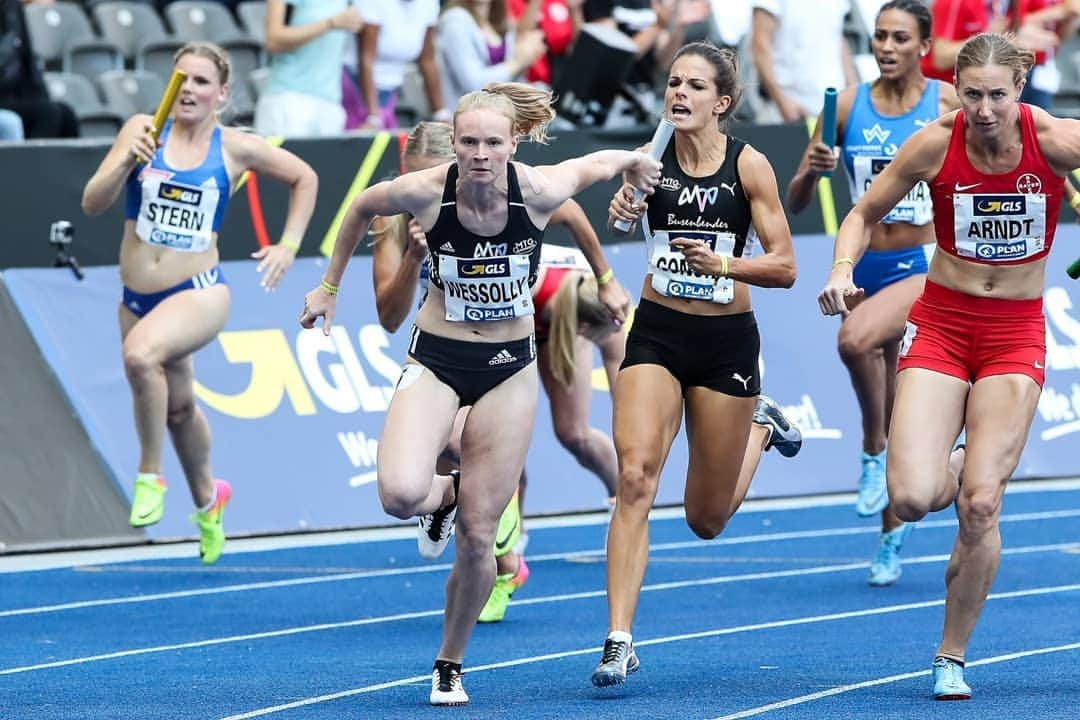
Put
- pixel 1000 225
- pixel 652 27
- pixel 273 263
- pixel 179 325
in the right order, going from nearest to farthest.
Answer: pixel 1000 225
pixel 273 263
pixel 179 325
pixel 652 27

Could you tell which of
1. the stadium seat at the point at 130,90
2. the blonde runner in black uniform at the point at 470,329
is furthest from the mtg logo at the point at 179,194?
the stadium seat at the point at 130,90

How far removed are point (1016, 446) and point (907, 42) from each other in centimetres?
321

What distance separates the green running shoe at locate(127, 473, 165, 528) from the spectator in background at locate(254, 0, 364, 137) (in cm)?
A: 317

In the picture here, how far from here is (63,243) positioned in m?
11.0

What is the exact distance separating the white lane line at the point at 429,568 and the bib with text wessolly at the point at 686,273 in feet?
10.3

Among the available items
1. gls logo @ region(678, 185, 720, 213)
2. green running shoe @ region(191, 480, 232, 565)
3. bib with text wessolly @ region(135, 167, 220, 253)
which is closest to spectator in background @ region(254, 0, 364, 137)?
bib with text wessolly @ region(135, 167, 220, 253)

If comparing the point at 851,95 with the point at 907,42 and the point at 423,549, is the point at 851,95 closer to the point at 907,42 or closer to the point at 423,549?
the point at 907,42

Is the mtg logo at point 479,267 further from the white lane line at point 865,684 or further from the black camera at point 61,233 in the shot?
the black camera at point 61,233

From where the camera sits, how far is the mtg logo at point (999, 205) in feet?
23.2

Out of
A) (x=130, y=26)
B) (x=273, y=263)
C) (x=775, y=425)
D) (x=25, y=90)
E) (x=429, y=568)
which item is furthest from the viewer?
(x=130, y=26)

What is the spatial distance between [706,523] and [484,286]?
1.54 metres

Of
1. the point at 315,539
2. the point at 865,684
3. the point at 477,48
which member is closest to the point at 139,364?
the point at 315,539

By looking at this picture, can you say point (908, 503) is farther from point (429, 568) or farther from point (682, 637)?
point (429, 568)

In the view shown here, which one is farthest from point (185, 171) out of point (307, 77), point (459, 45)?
point (459, 45)
